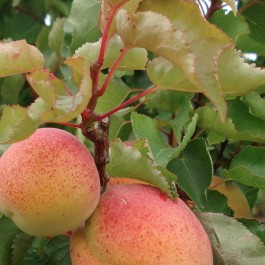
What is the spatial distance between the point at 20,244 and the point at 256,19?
878mm

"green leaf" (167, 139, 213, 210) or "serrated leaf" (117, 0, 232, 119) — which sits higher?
"serrated leaf" (117, 0, 232, 119)

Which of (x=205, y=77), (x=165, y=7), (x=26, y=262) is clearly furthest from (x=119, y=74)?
(x=205, y=77)

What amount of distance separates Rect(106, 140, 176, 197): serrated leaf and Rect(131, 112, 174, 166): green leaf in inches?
4.0

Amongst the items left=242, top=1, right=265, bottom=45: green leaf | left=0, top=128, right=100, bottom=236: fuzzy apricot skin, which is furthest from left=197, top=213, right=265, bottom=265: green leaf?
left=242, top=1, right=265, bottom=45: green leaf

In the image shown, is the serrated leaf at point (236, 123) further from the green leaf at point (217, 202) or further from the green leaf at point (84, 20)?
the green leaf at point (84, 20)

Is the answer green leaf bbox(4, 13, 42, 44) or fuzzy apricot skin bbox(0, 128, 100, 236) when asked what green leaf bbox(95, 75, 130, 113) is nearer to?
fuzzy apricot skin bbox(0, 128, 100, 236)

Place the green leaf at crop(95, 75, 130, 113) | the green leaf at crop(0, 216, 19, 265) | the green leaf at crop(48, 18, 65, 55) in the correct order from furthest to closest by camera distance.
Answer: the green leaf at crop(48, 18, 65, 55) < the green leaf at crop(95, 75, 130, 113) < the green leaf at crop(0, 216, 19, 265)

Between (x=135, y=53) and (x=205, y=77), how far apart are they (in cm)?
29

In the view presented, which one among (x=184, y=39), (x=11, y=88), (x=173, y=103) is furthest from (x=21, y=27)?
(x=184, y=39)

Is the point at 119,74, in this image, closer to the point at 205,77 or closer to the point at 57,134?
the point at 57,134

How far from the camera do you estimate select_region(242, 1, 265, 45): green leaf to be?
5.18 feet

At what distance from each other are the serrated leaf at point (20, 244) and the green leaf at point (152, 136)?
10.9 inches

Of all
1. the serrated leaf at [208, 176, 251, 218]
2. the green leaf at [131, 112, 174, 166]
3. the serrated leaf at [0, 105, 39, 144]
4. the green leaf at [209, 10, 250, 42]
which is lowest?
the serrated leaf at [208, 176, 251, 218]

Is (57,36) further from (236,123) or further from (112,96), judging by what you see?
(236,123)
